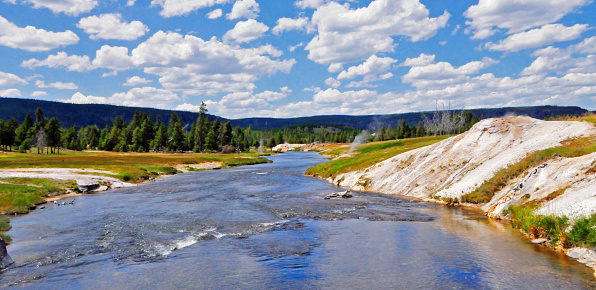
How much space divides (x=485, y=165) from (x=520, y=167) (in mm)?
3968

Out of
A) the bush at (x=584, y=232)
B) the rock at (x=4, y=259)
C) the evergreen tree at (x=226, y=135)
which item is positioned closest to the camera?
the rock at (x=4, y=259)

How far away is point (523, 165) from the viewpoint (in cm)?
3225

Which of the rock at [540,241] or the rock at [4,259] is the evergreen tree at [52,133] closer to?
the rock at [4,259]

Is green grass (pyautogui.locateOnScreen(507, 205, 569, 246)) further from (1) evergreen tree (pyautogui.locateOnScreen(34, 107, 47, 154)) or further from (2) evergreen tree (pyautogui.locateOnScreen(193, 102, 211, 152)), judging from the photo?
(2) evergreen tree (pyautogui.locateOnScreen(193, 102, 211, 152))

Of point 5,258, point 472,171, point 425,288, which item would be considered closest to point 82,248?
point 5,258

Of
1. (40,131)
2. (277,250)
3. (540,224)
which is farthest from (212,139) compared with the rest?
(540,224)

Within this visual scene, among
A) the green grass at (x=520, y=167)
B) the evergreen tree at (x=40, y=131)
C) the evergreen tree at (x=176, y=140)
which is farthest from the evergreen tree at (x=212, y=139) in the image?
the green grass at (x=520, y=167)

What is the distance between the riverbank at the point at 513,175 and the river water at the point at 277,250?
1.94m

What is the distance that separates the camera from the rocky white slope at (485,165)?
2609 centimetres

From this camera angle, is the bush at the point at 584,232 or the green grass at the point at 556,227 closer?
the bush at the point at 584,232

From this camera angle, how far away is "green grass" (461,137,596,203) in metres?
31.6

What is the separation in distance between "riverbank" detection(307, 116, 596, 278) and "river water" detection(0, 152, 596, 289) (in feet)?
6.35

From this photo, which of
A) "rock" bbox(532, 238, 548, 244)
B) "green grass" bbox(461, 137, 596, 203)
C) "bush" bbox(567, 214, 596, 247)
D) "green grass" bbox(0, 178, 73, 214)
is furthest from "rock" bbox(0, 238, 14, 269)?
"green grass" bbox(461, 137, 596, 203)

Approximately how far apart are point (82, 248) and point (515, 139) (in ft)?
130
